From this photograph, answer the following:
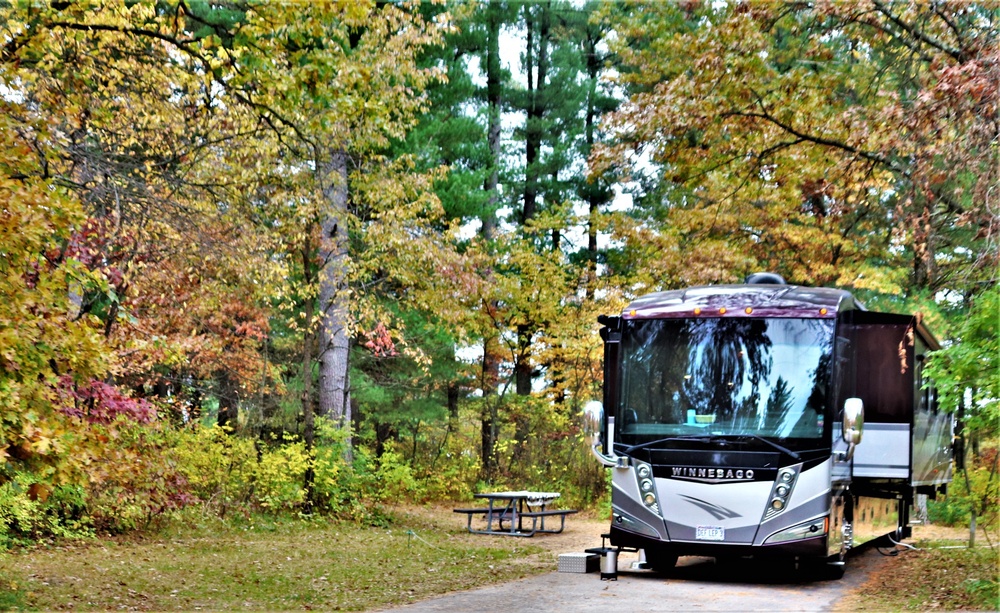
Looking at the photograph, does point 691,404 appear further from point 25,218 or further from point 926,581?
point 25,218

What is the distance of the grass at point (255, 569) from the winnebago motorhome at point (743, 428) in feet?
7.16

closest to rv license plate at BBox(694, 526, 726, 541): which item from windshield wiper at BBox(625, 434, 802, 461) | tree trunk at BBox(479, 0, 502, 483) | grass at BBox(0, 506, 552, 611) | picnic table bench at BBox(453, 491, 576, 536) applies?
windshield wiper at BBox(625, 434, 802, 461)

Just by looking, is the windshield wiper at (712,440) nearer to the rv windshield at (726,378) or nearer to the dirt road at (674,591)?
the rv windshield at (726,378)

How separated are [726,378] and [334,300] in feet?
32.8

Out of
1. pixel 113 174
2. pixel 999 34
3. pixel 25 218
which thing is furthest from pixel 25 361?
pixel 999 34

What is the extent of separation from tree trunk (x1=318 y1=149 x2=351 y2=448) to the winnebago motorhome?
7774mm

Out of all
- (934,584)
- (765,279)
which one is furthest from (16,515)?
(934,584)

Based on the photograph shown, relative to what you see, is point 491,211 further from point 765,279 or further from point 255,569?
point 255,569

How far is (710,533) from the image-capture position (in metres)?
11.4

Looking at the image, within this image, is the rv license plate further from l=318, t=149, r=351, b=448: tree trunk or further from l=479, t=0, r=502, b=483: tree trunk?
l=479, t=0, r=502, b=483: tree trunk

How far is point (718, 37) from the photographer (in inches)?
605

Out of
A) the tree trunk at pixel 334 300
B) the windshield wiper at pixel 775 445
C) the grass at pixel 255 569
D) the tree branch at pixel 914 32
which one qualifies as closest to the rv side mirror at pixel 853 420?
the windshield wiper at pixel 775 445

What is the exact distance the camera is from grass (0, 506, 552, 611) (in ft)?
32.9

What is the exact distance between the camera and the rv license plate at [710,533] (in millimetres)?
11344
